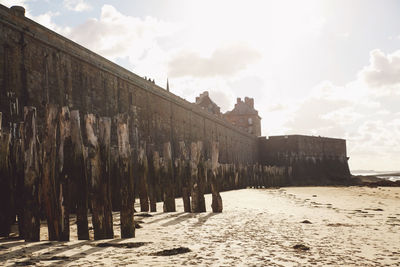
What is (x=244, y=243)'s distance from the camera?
436 cm

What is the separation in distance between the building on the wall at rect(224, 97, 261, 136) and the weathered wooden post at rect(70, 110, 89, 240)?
55.0m

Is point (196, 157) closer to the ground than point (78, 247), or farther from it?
farther from it

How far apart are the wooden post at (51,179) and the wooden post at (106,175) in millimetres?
602

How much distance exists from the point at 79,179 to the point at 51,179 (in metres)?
0.39

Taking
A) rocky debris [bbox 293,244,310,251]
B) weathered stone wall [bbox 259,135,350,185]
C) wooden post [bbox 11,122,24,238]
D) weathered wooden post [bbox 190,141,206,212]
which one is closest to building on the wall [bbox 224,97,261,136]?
weathered stone wall [bbox 259,135,350,185]

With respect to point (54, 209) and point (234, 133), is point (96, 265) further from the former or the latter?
point (234, 133)

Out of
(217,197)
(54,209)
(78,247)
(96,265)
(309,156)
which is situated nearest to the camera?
(96,265)

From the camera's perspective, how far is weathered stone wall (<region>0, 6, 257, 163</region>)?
29.1 ft

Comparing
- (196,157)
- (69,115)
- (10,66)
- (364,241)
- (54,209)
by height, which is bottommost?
(364,241)

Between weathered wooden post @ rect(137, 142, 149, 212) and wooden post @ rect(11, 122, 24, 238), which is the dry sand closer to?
wooden post @ rect(11, 122, 24, 238)

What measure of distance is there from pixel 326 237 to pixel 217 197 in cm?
369

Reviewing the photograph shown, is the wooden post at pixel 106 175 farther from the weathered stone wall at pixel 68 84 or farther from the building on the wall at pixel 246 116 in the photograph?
the building on the wall at pixel 246 116

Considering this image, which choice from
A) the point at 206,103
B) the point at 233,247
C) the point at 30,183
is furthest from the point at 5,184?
the point at 206,103

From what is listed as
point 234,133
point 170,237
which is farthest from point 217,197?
point 234,133
